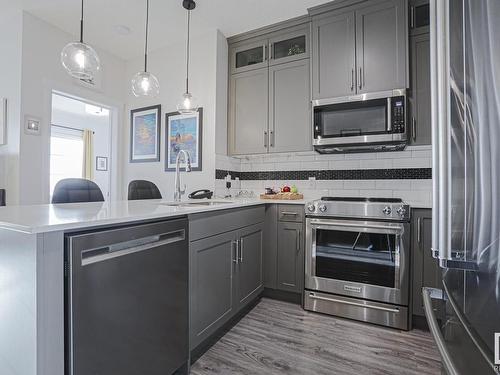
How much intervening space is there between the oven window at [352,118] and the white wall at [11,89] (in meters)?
2.97

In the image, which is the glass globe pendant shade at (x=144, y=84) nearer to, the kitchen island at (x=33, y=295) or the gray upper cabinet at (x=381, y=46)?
the kitchen island at (x=33, y=295)

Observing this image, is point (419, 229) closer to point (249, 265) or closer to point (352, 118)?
point (352, 118)

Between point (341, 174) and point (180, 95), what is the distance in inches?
82.6

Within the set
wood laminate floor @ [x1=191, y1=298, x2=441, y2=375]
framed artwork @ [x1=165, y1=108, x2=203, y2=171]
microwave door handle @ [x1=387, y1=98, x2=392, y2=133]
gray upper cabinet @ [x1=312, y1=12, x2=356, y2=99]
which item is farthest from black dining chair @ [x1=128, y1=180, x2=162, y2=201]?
microwave door handle @ [x1=387, y1=98, x2=392, y2=133]

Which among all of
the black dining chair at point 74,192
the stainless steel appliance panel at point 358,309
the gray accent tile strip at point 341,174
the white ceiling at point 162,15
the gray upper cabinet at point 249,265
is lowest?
the stainless steel appliance panel at point 358,309

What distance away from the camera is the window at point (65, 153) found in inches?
208

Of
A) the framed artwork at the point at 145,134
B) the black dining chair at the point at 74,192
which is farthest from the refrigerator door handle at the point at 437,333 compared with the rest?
the framed artwork at the point at 145,134

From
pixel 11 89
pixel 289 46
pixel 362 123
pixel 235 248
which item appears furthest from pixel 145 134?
pixel 362 123

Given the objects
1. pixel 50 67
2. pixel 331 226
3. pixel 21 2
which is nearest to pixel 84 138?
pixel 50 67

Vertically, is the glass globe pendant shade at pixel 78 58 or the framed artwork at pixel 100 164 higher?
the glass globe pendant shade at pixel 78 58

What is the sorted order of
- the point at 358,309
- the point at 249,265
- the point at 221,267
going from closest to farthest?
the point at 221,267
the point at 358,309
the point at 249,265

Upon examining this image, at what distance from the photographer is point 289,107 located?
9.52 ft

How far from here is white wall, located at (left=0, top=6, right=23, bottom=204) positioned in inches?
106

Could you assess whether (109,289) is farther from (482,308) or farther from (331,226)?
(331,226)
